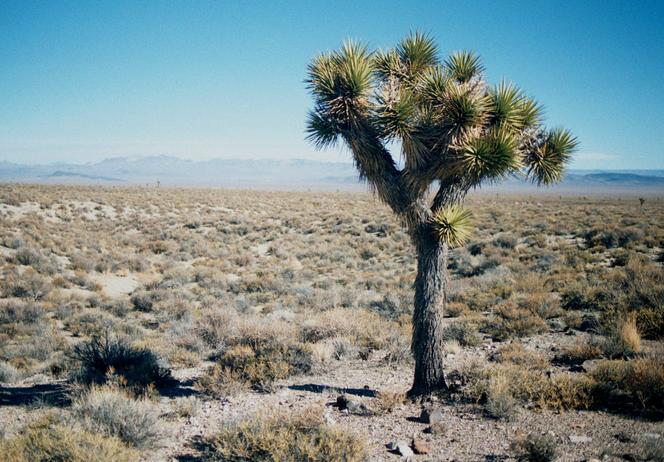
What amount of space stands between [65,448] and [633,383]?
704cm

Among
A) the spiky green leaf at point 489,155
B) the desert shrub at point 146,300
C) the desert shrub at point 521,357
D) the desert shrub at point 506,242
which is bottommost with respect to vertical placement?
the desert shrub at point 146,300

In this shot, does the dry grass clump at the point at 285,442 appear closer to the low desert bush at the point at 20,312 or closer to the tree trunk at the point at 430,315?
the tree trunk at the point at 430,315

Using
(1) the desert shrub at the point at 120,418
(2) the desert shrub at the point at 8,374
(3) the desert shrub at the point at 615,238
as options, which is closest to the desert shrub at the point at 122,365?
(2) the desert shrub at the point at 8,374

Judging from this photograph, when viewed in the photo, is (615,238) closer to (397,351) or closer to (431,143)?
(397,351)

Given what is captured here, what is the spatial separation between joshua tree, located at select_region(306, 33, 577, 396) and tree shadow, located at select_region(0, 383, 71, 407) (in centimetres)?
547

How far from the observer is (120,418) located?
15.7 feet

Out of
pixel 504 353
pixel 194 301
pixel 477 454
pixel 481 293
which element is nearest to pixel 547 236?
pixel 481 293

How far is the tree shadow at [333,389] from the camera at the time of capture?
6.39 metres

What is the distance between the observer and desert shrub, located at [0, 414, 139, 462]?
3910mm

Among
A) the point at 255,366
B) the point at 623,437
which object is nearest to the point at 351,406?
the point at 255,366

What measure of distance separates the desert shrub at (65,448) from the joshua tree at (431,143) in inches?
161

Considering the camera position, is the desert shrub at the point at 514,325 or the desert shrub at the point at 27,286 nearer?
the desert shrub at the point at 514,325

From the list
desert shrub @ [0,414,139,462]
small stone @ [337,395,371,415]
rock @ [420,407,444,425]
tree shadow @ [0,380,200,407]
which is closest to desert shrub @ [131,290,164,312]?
tree shadow @ [0,380,200,407]

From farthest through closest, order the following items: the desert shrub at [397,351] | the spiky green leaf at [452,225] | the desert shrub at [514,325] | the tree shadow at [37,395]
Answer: the desert shrub at [514,325] < the desert shrub at [397,351] < the tree shadow at [37,395] < the spiky green leaf at [452,225]
